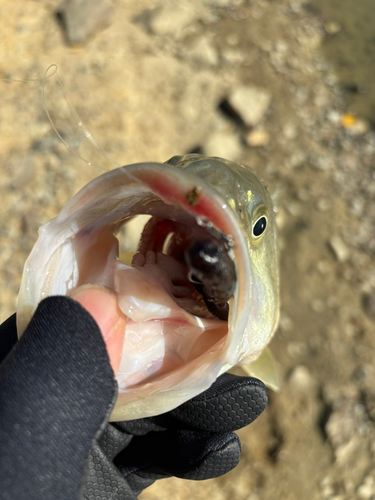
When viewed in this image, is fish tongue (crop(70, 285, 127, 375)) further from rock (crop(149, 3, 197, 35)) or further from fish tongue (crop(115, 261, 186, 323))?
rock (crop(149, 3, 197, 35))

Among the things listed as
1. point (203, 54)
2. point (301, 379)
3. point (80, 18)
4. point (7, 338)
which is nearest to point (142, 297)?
point (7, 338)

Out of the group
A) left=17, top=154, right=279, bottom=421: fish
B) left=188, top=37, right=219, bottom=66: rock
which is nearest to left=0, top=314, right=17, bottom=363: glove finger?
left=17, top=154, right=279, bottom=421: fish

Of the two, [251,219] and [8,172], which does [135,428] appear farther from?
[8,172]

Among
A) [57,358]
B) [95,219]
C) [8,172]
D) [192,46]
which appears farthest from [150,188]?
[192,46]

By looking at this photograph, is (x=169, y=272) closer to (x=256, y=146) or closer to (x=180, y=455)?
(x=180, y=455)

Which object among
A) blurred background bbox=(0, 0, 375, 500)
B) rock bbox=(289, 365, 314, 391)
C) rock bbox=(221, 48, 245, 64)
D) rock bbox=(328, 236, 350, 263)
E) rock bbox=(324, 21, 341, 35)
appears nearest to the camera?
blurred background bbox=(0, 0, 375, 500)

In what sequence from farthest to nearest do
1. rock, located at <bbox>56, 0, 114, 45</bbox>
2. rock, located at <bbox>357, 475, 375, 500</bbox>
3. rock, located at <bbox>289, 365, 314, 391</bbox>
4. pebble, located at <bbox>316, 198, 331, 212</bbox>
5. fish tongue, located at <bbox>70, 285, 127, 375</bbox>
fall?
rock, located at <bbox>56, 0, 114, 45</bbox>, pebble, located at <bbox>316, 198, 331, 212</bbox>, rock, located at <bbox>289, 365, 314, 391</bbox>, rock, located at <bbox>357, 475, 375, 500</bbox>, fish tongue, located at <bbox>70, 285, 127, 375</bbox>

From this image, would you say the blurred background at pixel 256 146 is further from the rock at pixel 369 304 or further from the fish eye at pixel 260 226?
the fish eye at pixel 260 226
